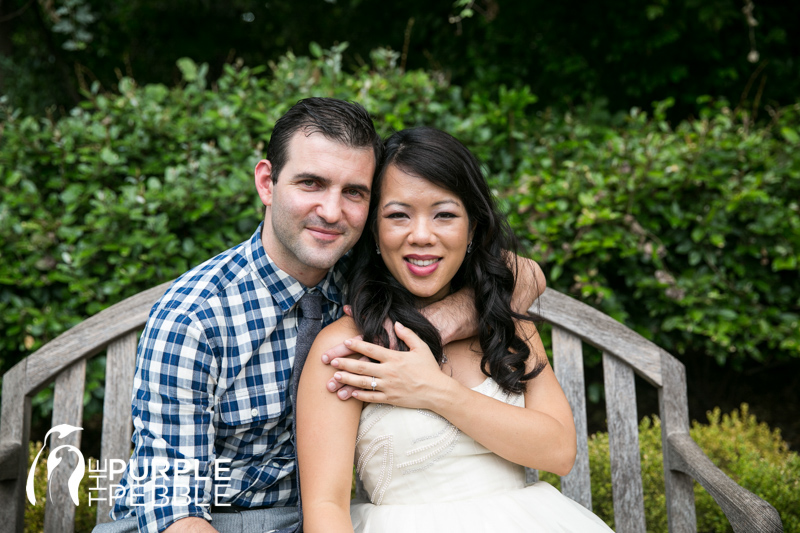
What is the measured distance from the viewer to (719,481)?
2168mm

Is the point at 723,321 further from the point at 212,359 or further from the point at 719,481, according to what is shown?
the point at 212,359

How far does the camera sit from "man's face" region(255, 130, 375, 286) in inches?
82.9

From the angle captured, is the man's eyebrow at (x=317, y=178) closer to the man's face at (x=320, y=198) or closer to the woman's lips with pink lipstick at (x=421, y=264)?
the man's face at (x=320, y=198)

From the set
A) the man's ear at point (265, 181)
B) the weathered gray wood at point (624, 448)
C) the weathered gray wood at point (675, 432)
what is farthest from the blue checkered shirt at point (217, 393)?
the weathered gray wood at point (675, 432)

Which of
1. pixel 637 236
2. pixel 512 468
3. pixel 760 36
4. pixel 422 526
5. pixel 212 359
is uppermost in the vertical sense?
pixel 760 36

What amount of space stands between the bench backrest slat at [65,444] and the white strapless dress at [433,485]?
1168 millimetres

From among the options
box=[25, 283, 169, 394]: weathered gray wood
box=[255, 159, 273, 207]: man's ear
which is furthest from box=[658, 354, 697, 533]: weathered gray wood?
box=[25, 283, 169, 394]: weathered gray wood

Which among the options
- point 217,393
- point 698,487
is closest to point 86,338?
point 217,393

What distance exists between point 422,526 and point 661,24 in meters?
3.90

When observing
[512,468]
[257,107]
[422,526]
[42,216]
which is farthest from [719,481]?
[42,216]

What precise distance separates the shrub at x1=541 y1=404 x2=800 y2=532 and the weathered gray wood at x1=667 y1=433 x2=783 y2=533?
2.20ft

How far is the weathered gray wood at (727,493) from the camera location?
6.30 ft

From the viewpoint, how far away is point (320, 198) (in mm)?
2117

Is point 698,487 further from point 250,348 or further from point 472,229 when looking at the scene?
point 250,348
